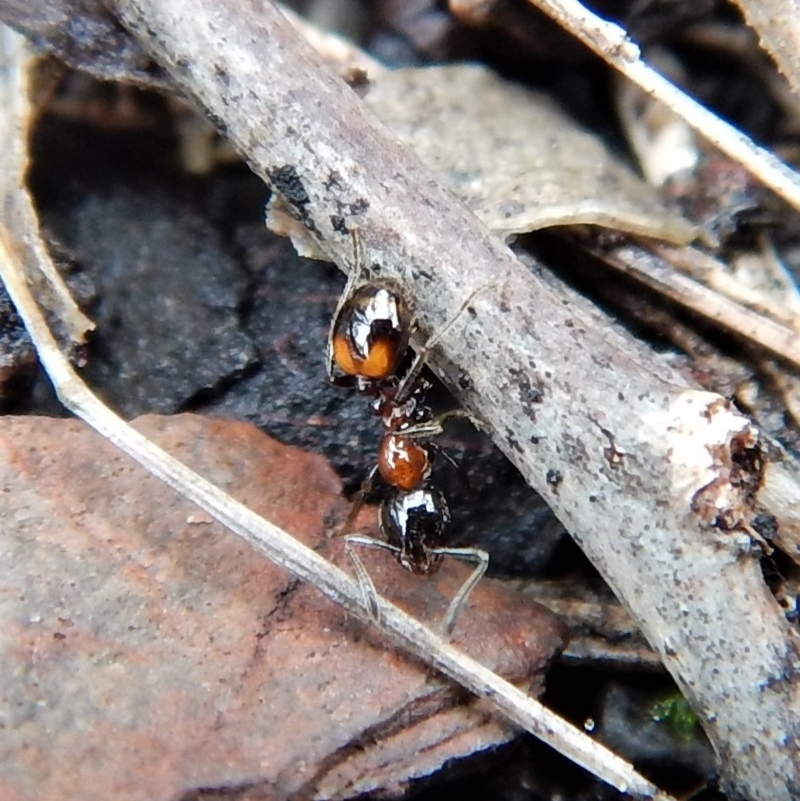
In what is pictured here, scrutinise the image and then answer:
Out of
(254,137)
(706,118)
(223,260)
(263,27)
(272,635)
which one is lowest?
(272,635)

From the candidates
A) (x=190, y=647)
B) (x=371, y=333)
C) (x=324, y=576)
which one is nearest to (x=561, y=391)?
(x=371, y=333)

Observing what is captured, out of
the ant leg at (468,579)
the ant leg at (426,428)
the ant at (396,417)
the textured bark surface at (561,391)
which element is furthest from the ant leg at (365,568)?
the textured bark surface at (561,391)

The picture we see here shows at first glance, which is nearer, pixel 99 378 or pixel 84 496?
pixel 84 496

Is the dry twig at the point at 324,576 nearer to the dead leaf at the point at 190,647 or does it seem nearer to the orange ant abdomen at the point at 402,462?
the dead leaf at the point at 190,647

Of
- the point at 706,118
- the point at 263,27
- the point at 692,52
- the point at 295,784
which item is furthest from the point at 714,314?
the point at 295,784

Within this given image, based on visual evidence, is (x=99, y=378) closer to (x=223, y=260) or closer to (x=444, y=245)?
(x=223, y=260)

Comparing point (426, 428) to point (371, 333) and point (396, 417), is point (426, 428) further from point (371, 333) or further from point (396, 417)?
point (371, 333)

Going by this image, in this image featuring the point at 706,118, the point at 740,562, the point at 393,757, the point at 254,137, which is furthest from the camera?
the point at 706,118
